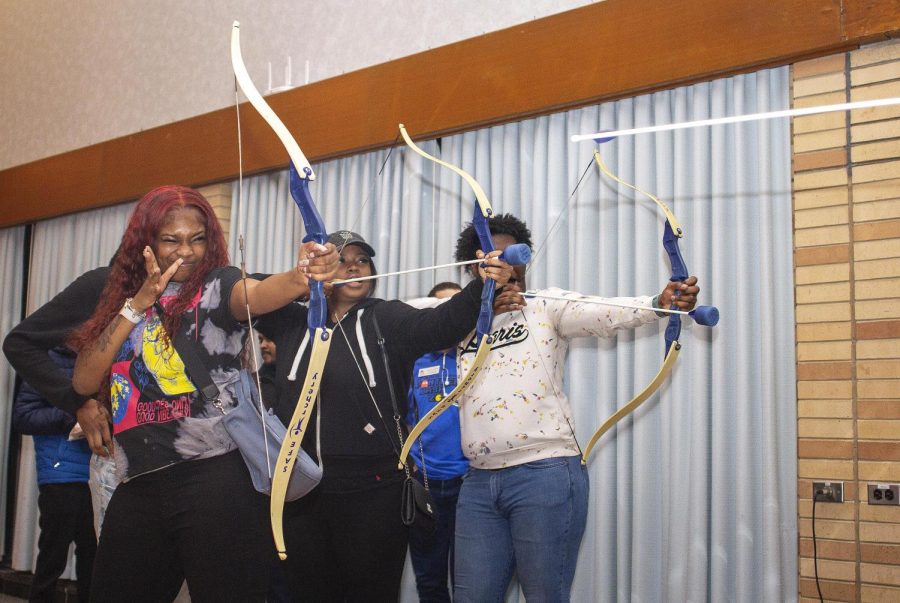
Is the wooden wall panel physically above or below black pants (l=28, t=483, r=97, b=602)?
above

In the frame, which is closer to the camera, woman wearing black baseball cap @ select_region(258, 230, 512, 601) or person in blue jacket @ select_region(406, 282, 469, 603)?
woman wearing black baseball cap @ select_region(258, 230, 512, 601)

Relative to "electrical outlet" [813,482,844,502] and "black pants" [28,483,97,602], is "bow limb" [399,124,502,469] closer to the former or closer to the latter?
"electrical outlet" [813,482,844,502]

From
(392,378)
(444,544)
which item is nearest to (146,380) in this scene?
(392,378)

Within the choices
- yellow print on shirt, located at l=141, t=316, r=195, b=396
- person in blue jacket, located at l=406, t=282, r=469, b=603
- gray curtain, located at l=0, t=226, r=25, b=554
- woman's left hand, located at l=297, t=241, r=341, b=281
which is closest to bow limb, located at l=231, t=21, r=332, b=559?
woman's left hand, located at l=297, t=241, r=341, b=281

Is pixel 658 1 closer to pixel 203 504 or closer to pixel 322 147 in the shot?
pixel 322 147

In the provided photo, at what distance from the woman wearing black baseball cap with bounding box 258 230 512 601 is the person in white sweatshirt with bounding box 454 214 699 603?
0.20 meters

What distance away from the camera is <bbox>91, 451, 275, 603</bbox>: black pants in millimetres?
1620

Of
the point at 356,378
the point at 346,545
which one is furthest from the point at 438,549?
the point at 356,378

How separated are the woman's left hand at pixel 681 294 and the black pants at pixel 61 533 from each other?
229 cm

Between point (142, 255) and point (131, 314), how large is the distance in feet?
0.58

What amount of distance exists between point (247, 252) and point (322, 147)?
73cm

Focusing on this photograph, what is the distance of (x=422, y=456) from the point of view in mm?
2664

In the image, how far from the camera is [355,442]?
2.25m

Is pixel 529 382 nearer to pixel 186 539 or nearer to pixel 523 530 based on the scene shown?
pixel 523 530
